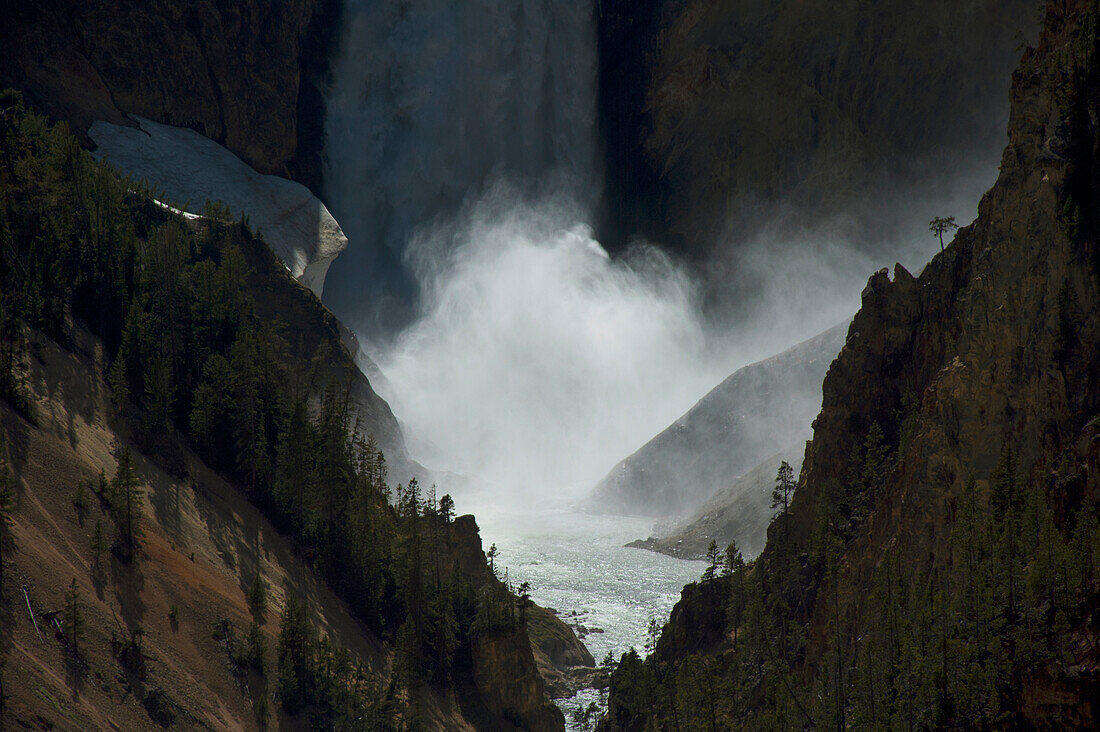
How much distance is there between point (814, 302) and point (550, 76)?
39674 millimetres

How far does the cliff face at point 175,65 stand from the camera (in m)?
63.1

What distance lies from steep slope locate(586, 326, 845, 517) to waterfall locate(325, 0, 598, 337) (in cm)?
3016

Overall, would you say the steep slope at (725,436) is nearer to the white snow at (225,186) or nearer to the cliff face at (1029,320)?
the white snow at (225,186)

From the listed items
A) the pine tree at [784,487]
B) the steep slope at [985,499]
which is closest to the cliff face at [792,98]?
the pine tree at [784,487]

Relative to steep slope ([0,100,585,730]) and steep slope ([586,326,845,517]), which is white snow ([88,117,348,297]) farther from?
steep slope ([586,326,845,517])

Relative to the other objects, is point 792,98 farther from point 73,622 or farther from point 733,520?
point 73,622

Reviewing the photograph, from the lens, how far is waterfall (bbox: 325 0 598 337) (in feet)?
338

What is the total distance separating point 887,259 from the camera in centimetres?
10950

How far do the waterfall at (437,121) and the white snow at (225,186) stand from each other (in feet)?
87.6

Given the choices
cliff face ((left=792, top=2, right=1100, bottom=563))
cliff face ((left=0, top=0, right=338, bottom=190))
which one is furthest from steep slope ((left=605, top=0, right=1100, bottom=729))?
cliff face ((left=0, top=0, right=338, bottom=190))

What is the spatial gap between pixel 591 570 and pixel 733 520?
11.5 meters

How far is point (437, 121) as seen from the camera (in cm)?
10844

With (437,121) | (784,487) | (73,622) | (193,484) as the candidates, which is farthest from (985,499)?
(437,121)

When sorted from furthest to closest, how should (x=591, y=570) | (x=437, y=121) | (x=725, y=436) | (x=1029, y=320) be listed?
1. (x=437, y=121)
2. (x=725, y=436)
3. (x=591, y=570)
4. (x=1029, y=320)
